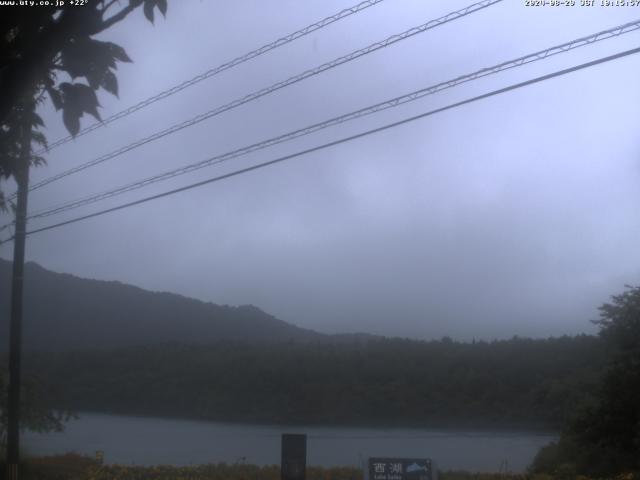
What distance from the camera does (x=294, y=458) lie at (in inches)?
365

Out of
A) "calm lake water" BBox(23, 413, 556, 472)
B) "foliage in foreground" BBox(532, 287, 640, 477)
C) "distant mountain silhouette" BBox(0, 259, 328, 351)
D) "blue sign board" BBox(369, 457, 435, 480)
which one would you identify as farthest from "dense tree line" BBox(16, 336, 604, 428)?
"blue sign board" BBox(369, 457, 435, 480)

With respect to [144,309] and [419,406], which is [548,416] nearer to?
[419,406]

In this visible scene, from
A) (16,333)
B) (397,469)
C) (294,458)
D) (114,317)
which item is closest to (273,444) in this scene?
(16,333)

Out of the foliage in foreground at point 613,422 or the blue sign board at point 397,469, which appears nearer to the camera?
the blue sign board at point 397,469

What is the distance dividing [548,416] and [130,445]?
12193 millimetres

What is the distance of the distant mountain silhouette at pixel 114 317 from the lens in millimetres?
35969

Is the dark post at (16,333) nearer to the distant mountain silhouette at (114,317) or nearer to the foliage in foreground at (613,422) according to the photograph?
the foliage in foreground at (613,422)

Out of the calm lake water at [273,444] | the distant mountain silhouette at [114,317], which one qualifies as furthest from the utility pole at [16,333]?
the distant mountain silhouette at [114,317]

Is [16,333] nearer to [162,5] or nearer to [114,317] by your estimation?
[162,5]

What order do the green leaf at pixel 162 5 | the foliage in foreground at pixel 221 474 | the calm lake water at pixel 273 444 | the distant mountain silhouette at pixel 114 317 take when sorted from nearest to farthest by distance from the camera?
the green leaf at pixel 162 5 < the foliage in foreground at pixel 221 474 < the calm lake water at pixel 273 444 < the distant mountain silhouette at pixel 114 317

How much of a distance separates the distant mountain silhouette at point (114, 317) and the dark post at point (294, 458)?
82.3 ft

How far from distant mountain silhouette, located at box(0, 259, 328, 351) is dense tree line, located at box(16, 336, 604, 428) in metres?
4.60

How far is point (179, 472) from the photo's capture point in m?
13.4

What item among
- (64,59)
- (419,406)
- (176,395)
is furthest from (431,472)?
(176,395)
